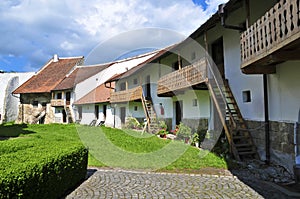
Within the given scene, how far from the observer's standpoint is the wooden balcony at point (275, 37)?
13.5ft

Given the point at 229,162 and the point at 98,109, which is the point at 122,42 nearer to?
the point at 229,162

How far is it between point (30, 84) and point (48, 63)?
5.41 m

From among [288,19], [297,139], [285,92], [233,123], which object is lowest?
[297,139]

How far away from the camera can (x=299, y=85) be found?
650 centimetres

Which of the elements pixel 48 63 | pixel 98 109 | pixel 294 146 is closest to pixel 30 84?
pixel 48 63

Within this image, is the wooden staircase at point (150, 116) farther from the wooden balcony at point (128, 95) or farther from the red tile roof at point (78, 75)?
the red tile roof at point (78, 75)

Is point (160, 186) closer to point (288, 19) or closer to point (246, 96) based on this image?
point (288, 19)

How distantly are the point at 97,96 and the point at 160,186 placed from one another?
21.3 m

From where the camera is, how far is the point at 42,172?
4156 mm

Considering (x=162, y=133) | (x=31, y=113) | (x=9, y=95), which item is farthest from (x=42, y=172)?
(x=9, y=95)

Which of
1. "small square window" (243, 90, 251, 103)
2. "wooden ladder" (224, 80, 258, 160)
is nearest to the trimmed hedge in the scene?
"wooden ladder" (224, 80, 258, 160)

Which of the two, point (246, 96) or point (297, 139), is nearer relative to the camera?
point (297, 139)

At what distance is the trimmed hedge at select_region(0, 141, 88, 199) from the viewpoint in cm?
347

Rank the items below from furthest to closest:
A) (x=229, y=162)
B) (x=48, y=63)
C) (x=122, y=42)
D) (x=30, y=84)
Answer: (x=48, y=63), (x=30, y=84), (x=122, y=42), (x=229, y=162)
